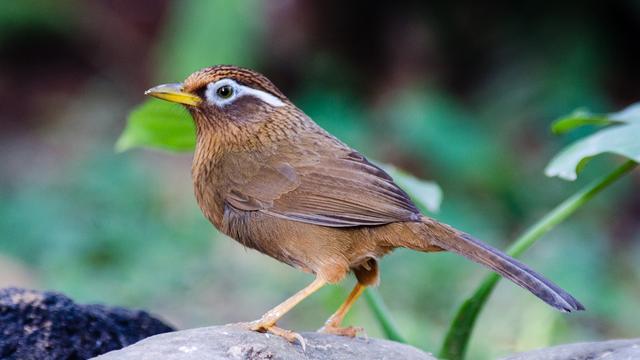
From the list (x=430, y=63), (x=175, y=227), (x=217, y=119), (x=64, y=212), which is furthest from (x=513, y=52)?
(x=217, y=119)

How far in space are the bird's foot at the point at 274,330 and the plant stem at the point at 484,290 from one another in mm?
937

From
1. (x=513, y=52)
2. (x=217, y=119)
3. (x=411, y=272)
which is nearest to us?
(x=217, y=119)

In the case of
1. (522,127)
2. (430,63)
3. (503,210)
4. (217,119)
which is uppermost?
(430,63)

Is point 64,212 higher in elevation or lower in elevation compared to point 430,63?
lower

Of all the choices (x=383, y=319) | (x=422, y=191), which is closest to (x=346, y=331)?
(x=383, y=319)

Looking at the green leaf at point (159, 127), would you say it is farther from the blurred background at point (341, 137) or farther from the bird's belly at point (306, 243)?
the blurred background at point (341, 137)

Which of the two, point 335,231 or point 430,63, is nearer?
point 335,231

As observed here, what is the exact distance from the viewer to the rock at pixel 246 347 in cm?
Answer: 301

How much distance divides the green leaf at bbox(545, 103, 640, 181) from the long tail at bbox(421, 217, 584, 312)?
19.6 inches

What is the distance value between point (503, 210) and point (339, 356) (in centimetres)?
479

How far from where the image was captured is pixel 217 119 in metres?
4.21

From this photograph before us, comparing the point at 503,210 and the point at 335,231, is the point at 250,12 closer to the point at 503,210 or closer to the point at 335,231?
the point at 503,210

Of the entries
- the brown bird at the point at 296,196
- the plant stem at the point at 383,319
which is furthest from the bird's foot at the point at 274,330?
the plant stem at the point at 383,319

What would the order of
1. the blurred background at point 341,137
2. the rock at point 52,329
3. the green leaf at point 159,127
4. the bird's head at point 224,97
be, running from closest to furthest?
the rock at point 52,329 < the bird's head at point 224,97 < the green leaf at point 159,127 < the blurred background at point 341,137
